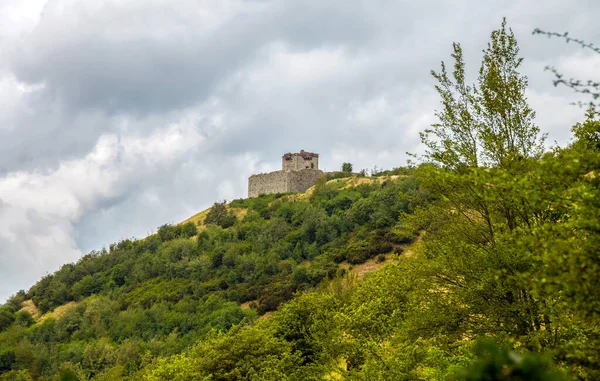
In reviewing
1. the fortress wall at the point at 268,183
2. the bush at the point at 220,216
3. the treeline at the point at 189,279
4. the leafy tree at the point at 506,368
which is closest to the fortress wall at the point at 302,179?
the fortress wall at the point at 268,183

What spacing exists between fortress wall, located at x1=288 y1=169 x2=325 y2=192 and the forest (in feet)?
32.2

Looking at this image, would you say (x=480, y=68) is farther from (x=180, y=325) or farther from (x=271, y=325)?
(x=180, y=325)

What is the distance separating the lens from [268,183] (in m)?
93.2

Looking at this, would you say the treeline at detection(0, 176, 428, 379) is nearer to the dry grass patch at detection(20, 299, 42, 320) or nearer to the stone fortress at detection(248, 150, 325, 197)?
the dry grass patch at detection(20, 299, 42, 320)

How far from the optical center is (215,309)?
169 feet

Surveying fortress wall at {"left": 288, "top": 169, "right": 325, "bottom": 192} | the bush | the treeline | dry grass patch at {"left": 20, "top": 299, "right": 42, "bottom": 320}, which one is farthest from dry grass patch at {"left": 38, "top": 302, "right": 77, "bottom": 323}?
fortress wall at {"left": 288, "top": 169, "right": 325, "bottom": 192}

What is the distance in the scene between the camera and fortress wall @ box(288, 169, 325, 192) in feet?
297

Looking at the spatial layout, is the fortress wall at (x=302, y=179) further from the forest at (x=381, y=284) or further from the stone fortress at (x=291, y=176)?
the forest at (x=381, y=284)

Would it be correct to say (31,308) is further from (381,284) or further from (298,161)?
(381,284)

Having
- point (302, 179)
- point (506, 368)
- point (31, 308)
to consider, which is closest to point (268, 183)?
point (302, 179)

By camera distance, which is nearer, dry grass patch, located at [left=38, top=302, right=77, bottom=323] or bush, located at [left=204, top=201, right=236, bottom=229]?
dry grass patch, located at [left=38, top=302, right=77, bottom=323]

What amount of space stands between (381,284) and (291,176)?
226 feet

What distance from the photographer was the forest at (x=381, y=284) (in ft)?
21.3

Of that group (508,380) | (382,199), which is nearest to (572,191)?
(508,380)
